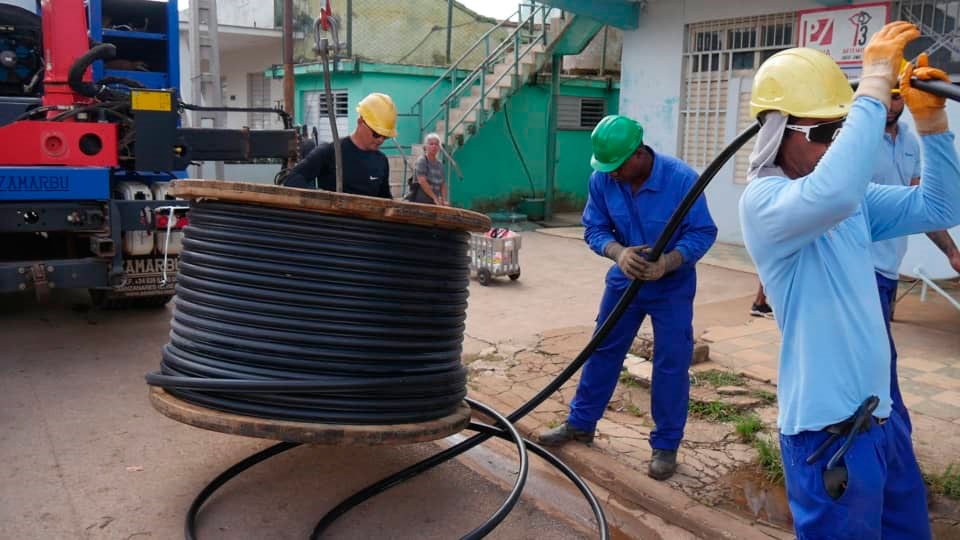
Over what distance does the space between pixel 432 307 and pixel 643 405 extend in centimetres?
235

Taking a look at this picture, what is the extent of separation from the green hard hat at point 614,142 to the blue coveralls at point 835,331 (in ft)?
5.56

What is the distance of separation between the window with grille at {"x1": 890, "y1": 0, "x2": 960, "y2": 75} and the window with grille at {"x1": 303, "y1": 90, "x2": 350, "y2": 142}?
9613mm

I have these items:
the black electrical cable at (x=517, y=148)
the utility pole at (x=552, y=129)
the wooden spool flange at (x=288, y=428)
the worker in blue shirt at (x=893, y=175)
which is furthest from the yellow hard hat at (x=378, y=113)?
the black electrical cable at (x=517, y=148)

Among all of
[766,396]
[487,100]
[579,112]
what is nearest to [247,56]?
[487,100]

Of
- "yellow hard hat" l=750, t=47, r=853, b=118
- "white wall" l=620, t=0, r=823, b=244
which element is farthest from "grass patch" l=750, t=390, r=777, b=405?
"white wall" l=620, t=0, r=823, b=244

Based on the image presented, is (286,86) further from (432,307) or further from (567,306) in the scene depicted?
(432,307)

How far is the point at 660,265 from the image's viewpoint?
3953 millimetres

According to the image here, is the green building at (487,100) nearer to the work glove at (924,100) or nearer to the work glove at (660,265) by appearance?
the work glove at (660,265)

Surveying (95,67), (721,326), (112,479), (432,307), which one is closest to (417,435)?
(432,307)

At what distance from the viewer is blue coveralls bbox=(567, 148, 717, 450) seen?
4.18 m

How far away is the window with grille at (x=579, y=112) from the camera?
16922 millimetres

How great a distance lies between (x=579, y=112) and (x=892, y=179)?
42.6ft

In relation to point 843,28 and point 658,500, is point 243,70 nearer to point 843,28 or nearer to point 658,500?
point 843,28

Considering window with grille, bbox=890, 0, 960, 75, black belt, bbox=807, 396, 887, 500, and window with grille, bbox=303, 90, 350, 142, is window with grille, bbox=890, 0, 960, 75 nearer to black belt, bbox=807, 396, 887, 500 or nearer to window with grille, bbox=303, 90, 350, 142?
Result: black belt, bbox=807, 396, 887, 500
